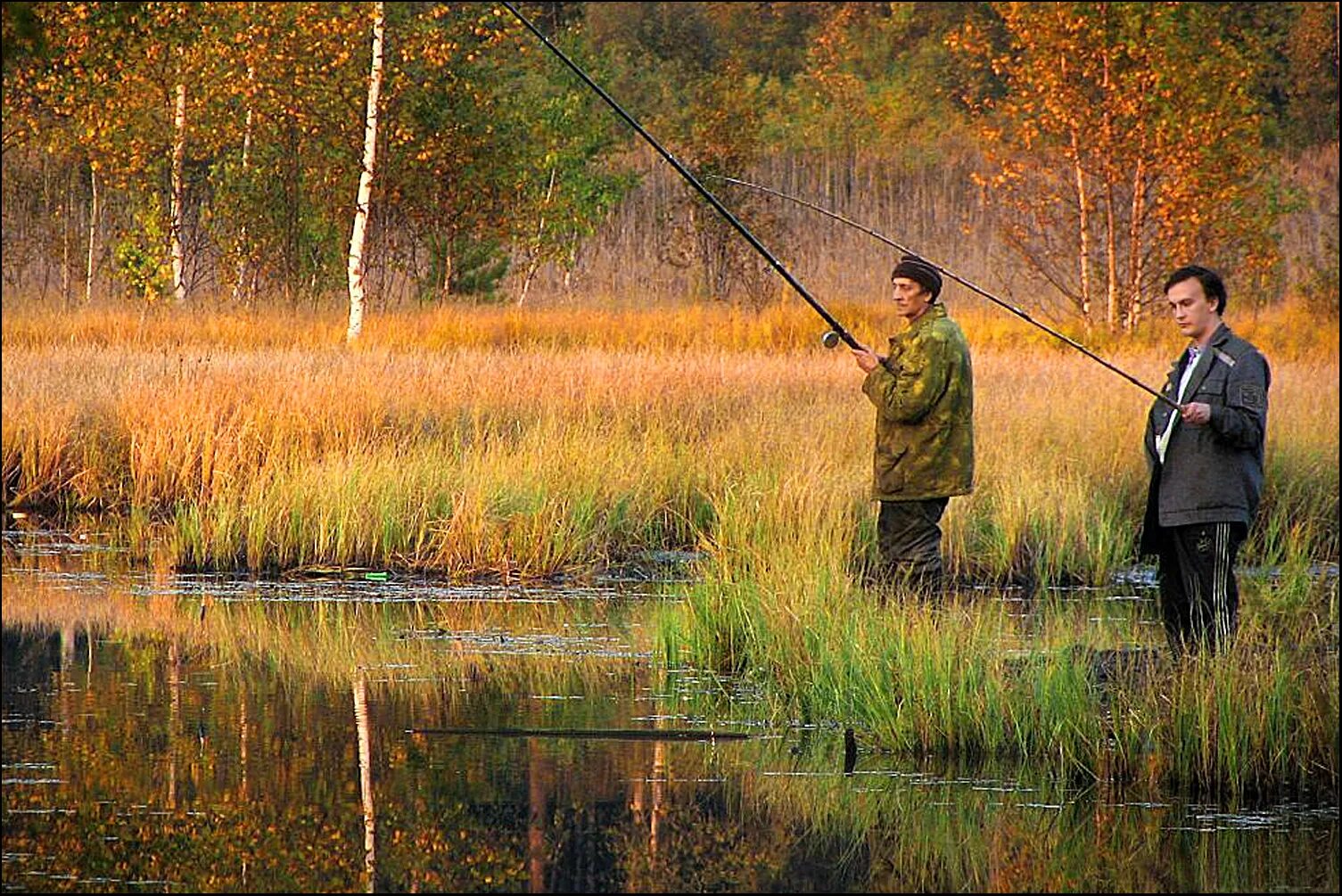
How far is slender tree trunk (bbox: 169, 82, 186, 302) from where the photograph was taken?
90.9ft

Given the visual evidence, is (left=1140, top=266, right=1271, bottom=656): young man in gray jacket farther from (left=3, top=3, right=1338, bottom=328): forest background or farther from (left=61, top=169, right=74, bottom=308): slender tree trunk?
(left=61, top=169, right=74, bottom=308): slender tree trunk

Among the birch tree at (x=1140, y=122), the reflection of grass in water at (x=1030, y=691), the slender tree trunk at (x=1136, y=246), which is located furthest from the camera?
the slender tree trunk at (x=1136, y=246)

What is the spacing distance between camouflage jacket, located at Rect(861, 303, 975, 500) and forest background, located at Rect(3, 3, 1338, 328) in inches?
515

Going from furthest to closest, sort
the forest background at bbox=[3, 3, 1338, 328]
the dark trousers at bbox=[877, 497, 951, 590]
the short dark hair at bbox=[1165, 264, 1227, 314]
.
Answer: the forest background at bbox=[3, 3, 1338, 328] → the dark trousers at bbox=[877, 497, 951, 590] → the short dark hair at bbox=[1165, 264, 1227, 314]

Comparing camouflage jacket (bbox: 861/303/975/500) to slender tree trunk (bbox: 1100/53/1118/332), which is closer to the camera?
camouflage jacket (bbox: 861/303/975/500)

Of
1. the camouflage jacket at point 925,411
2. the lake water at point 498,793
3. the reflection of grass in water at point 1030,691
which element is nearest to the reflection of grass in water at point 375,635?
the lake water at point 498,793

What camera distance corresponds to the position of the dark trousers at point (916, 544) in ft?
30.3

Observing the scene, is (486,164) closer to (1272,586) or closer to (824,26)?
(1272,586)

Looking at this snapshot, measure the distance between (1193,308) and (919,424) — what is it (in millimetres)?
1663

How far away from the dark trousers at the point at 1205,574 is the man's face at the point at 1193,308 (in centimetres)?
72

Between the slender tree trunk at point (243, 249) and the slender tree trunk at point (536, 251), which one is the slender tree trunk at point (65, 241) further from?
the slender tree trunk at point (536, 251)

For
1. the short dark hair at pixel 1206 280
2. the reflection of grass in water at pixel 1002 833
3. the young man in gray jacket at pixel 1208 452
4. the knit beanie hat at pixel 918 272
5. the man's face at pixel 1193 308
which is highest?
the knit beanie hat at pixel 918 272

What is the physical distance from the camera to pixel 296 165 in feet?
94.9

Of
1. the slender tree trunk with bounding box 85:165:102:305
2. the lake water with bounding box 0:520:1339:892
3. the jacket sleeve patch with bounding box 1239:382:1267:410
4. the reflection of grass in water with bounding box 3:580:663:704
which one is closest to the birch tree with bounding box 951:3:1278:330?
the slender tree trunk with bounding box 85:165:102:305
